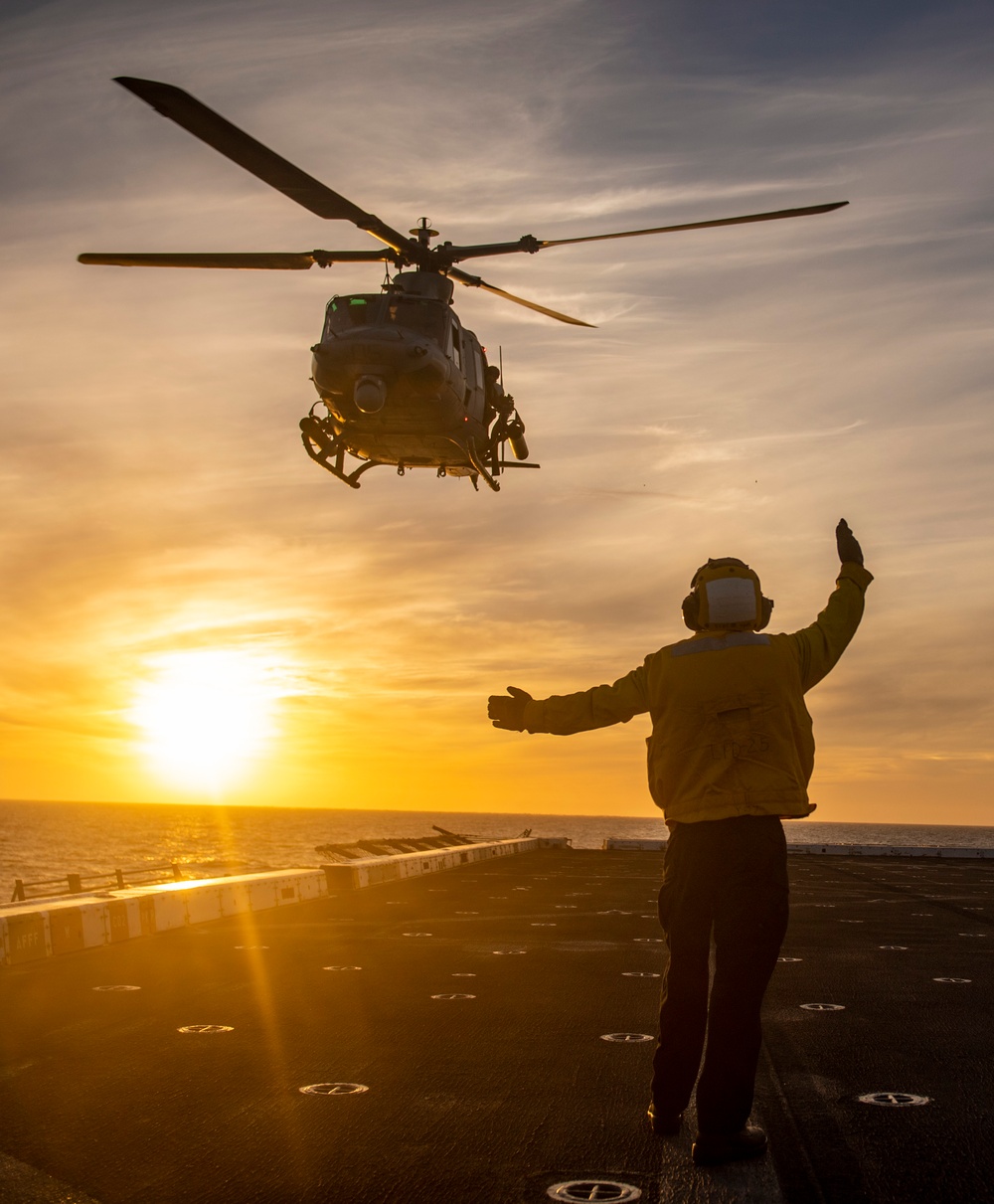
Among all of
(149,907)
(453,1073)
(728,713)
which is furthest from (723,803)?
(149,907)

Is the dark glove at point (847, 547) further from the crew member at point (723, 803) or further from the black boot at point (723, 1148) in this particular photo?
the black boot at point (723, 1148)

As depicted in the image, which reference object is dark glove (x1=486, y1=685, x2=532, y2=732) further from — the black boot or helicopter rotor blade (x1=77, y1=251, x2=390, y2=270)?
helicopter rotor blade (x1=77, y1=251, x2=390, y2=270)

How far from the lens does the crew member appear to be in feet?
16.4

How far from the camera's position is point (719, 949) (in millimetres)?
5109

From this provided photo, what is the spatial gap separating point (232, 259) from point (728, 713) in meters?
15.3

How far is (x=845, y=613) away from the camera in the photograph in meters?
5.57

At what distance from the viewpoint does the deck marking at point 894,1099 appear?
5.63m

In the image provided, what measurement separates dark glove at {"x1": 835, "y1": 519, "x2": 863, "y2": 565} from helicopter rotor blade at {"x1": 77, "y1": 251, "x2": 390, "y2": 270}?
14.7 m

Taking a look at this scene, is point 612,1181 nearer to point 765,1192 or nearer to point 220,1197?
point 765,1192

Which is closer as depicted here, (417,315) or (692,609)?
(692,609)

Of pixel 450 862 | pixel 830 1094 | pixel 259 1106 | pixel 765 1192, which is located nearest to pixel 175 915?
pixel 259 1106

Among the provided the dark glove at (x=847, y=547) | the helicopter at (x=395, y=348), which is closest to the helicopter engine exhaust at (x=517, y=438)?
the helicopter at (x=395, y=348)

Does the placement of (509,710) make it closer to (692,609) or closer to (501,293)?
(692,609)

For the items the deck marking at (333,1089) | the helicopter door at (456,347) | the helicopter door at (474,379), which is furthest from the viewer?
the helicopter door at (474,379)
